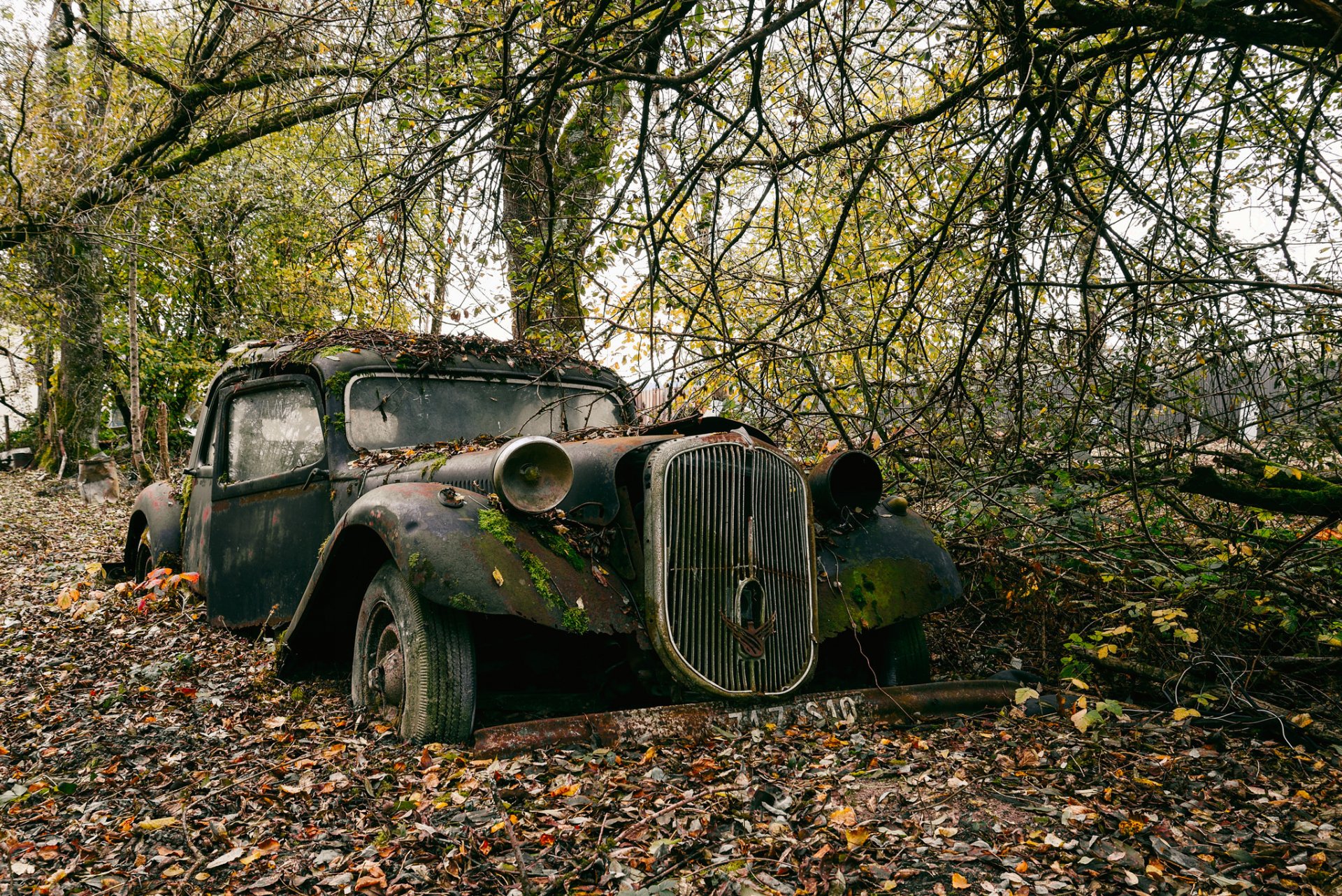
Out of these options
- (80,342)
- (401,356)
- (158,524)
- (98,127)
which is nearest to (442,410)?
(401,356)

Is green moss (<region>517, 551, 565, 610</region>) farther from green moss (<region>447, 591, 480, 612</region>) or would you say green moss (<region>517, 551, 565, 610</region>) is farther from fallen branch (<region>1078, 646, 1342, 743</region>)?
fallen branch (<region>1078, 646, 1342, 743</region>)

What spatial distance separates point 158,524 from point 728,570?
175 inches

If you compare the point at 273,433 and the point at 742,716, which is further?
the point at 273,433

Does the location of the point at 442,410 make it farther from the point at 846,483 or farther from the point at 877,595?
the point at 877,595

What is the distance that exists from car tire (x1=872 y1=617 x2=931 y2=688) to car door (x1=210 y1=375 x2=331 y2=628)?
258cm

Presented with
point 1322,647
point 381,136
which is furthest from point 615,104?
point 1322,647

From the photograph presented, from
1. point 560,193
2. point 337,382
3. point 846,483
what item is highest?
point 560,193

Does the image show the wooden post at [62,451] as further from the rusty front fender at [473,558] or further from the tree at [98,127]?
the rusty front fender at [473,558]

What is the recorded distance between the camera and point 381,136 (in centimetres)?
446

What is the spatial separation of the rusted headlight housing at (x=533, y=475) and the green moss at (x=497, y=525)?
0.19 feet

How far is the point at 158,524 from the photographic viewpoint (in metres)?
5.79

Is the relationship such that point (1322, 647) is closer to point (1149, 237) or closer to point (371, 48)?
point (1149, 237)

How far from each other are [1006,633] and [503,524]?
2711 millimetres

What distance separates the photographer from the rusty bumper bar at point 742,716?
2.79 m
